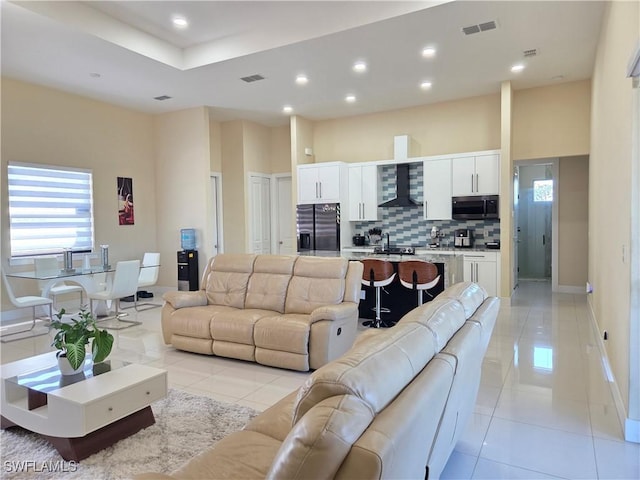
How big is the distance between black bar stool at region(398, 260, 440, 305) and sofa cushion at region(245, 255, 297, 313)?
1.38 m

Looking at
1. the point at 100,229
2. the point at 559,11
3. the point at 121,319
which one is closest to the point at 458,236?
the point at 559,11

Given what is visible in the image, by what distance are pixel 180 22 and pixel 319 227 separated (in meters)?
4.21

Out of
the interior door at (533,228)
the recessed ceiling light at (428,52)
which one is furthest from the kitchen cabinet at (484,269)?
the interior door at (533,228)

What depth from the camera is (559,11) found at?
14.3 ft

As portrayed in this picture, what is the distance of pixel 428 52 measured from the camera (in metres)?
5.29

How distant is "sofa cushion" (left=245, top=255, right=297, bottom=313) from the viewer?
14.1 feet

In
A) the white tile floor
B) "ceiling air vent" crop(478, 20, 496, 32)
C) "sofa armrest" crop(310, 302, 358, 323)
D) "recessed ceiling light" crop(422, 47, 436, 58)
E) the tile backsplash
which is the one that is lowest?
the white tile floor

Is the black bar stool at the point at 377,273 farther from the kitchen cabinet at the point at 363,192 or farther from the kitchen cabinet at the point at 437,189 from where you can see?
the kitchen cabinet at the point at 363,192

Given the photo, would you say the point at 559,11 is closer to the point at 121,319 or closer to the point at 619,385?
the point at 619,385

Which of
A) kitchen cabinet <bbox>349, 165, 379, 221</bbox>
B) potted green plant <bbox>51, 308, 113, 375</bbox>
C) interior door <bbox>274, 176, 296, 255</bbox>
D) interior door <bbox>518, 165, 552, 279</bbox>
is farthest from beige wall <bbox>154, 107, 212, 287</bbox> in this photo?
interior door <bbox>518, 165, 552, 279</bbox>

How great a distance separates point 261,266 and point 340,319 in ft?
4.12

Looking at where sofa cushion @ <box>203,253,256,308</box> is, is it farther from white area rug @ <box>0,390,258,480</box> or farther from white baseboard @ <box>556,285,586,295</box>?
white baseboard @ <box>556,285,586,295</box>

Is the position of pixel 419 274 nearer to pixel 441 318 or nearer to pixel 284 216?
pixel 441 318

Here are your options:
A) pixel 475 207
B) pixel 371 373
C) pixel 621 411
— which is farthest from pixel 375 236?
pixel 371 373
